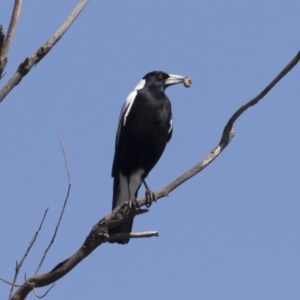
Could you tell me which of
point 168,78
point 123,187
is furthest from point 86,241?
point 168,78

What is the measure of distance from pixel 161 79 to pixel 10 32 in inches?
135

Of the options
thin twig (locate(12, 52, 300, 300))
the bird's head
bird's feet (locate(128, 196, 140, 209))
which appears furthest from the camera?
the bird's head

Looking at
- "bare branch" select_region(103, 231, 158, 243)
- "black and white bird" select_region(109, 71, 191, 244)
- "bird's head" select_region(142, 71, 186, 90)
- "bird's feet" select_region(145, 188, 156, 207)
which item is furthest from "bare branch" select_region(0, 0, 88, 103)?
"bird's head" select_region(142, 71, 186, 90)

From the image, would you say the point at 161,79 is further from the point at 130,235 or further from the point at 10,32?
the point at 10,32

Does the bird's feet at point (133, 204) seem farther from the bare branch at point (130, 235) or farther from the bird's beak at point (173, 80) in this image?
the bird's beak at point (173, 80)

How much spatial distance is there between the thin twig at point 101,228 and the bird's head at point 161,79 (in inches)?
91.2

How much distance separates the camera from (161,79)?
6.96 m

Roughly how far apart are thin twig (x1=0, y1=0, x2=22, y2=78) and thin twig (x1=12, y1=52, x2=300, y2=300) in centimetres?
120

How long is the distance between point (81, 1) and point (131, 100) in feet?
8.53

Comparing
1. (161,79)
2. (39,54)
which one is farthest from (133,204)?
(161,79)

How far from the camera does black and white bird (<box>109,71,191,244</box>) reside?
6266 millimetres

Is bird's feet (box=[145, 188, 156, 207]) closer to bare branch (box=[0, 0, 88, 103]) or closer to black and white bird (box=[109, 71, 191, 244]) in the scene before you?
black and white bird (box=[109, 71, 191, 244])

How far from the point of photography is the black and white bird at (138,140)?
6.27 m

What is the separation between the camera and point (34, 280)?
13.5ft
